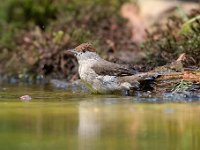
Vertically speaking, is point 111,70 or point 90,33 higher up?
point 90,33

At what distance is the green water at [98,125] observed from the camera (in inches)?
168

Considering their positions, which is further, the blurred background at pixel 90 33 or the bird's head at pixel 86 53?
the blurred background at pixel 90 33

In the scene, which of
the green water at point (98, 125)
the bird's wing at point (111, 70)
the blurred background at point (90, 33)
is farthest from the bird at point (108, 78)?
the blurred background at point (90, 33)

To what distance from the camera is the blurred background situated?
1003 centimetres

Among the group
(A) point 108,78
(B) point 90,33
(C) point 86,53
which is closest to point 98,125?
(A) point 108,78

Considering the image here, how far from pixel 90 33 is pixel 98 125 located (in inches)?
286

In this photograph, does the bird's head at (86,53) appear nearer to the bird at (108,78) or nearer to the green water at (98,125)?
the bird at (108,78)

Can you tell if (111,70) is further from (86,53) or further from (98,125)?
(98,125)

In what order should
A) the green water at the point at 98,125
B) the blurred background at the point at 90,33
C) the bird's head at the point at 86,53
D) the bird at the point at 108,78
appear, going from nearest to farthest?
the green water at the point at 98,125
the bird at the point at 108,78
the bird's head at the point at 86,53
the blurred background at the point at 90,33

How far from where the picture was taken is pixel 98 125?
505 cm

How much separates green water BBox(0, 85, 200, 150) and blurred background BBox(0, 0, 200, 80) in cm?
261

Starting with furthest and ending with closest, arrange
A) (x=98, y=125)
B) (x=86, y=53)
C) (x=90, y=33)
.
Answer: (x=90, y=33) < (x=86, y=53) < (x=98, y=125)

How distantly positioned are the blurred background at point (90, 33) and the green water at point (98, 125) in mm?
2613

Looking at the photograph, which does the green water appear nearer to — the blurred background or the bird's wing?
the bird's wing
